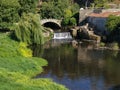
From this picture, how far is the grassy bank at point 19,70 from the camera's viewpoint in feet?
133

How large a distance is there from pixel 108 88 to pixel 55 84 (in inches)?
230

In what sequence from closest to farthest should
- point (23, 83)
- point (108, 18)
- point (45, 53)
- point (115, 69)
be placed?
point (23, 83) → point (115, 69) → point (45, 53) → point (108, 18)

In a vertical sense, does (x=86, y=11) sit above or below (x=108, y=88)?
above

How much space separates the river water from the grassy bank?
5.11ft

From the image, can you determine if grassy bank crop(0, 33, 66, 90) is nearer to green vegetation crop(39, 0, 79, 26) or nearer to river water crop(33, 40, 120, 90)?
river water crop(33, 40, 120, 90)

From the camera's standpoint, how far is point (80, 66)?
2142 inches

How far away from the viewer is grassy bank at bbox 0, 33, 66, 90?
40.5 m

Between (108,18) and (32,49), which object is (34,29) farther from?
→ (108,18)

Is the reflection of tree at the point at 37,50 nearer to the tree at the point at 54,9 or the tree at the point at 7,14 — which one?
the tree at the point at 7,14

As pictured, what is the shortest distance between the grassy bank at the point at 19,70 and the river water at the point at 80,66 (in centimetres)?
156

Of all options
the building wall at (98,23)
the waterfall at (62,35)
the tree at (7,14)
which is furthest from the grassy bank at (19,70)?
the building wall at (98,23)

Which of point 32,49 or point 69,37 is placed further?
point 69,37

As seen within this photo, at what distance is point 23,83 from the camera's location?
41.4 metres

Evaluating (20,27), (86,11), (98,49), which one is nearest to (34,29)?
(20,27)
